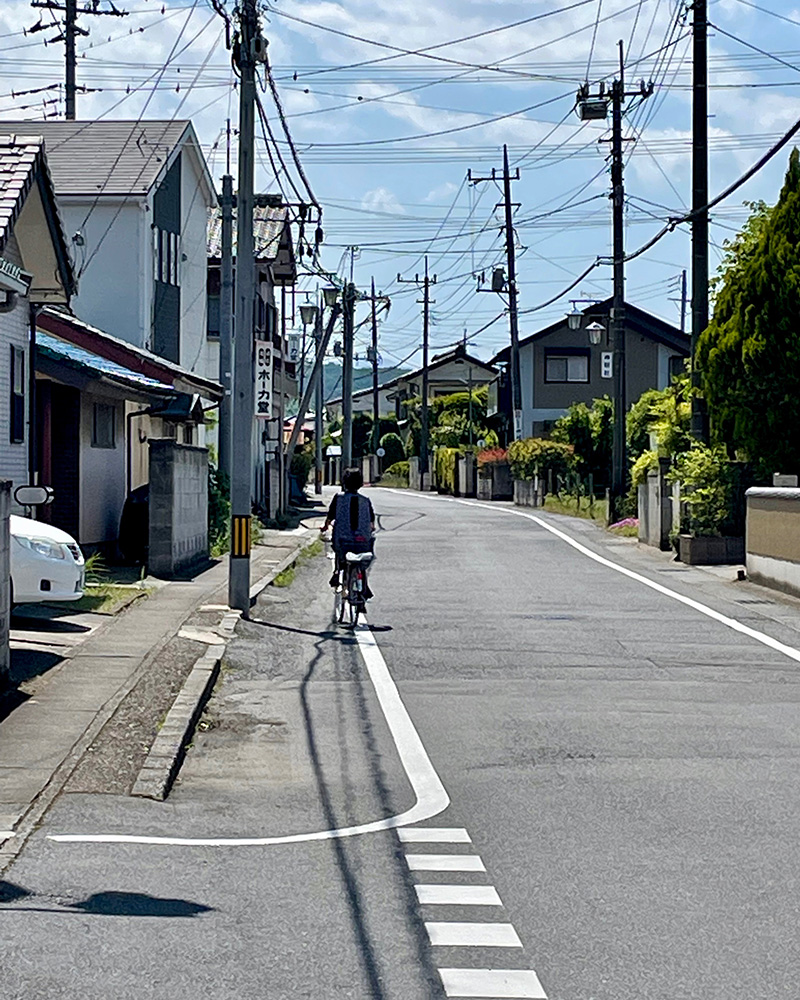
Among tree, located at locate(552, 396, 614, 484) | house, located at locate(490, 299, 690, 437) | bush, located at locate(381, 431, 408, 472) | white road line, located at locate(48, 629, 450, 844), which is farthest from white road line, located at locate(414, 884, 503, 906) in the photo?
bush, located at locate(381, 431, 408, 472)

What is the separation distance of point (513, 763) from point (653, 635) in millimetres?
6795

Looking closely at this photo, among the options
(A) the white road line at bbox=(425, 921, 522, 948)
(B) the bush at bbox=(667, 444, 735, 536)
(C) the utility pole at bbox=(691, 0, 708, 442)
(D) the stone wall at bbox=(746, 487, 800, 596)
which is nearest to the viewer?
(A) the white road line at bbox=(425, 921, 522, 948)

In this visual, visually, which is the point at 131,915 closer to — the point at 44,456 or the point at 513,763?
the point at 513,763

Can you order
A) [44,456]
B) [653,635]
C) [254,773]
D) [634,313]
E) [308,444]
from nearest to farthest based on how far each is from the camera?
→ [254,773]
[653,635]
[44,456]
[634,313]
[308,444]

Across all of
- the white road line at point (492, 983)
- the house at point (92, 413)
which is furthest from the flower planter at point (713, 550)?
the white road line at point (492, 983)

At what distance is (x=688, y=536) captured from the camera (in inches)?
1021

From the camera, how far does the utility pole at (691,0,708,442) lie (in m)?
27.2

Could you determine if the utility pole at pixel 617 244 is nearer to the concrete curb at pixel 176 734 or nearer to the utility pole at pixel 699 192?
the utility pole at pixel 699 192

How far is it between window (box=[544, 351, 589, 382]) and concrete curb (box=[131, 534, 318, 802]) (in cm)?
5406

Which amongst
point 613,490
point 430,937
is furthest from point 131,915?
point 613,490

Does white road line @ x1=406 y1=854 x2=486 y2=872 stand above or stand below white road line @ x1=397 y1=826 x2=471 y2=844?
above

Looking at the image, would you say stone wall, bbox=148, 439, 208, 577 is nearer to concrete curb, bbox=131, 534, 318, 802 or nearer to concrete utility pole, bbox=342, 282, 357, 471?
concrete curb, bbox=131, 534, 318, 802

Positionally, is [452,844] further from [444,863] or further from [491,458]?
[491,458]

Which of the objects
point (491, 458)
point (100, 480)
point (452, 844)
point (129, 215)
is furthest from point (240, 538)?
point (491, 458)
